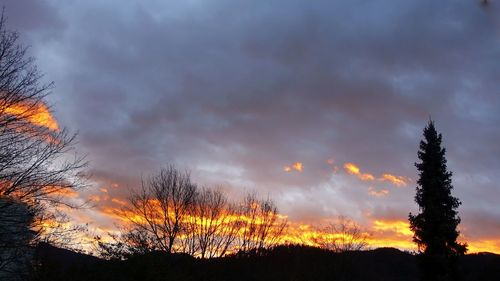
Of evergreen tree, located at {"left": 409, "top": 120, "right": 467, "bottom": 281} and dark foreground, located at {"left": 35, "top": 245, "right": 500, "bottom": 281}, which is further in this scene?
evergreen tree, located at {"left": 409, "top": 120, "right": 467, "bottom": 281}

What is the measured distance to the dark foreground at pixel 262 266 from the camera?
693 inches

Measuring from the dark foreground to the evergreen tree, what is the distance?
79.8 inches

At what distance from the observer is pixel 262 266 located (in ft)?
131

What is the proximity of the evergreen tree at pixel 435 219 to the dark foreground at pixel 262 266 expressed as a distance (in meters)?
2.03

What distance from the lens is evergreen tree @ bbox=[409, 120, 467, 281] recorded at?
31.1 meters

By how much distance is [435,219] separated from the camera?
3197cm

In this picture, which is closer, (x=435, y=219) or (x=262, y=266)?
(x=435, y=219)

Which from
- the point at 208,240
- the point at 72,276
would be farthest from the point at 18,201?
the point at 208,240

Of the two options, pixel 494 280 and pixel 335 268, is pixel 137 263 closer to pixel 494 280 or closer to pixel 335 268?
pixel 335 268

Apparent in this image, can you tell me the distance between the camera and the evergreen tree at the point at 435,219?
102 ft

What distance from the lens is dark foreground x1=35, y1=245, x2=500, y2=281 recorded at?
17.6 meters

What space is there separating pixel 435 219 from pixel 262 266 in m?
15.0

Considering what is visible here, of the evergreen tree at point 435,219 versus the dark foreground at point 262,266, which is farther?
the evergreen tree at point 435,219

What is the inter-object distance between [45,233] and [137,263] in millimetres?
4513
